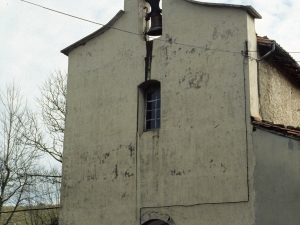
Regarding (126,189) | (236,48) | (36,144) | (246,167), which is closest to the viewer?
(246,167)

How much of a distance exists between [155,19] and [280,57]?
3.51 meters

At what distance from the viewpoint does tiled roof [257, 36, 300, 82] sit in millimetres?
11289

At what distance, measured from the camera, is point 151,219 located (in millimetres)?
11680

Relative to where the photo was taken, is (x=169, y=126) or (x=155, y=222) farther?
(x=155, y=222)

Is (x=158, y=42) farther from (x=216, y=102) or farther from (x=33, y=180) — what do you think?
(x=33, y=180)

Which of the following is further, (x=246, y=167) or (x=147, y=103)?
(x=147, y=103)

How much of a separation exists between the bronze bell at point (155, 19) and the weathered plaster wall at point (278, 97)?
3046 millimetres

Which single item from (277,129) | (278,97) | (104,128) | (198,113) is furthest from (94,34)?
(277,129)

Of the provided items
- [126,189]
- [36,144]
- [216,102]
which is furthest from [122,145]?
[36,144]

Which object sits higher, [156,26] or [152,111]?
[156,26]

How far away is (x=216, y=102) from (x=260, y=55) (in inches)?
64.2

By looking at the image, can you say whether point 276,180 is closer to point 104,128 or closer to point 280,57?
point 280,57

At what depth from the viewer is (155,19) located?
13000 millimetres

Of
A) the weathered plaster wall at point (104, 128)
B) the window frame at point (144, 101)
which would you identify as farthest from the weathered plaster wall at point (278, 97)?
the weathered plaster wall at point (104, 128)
